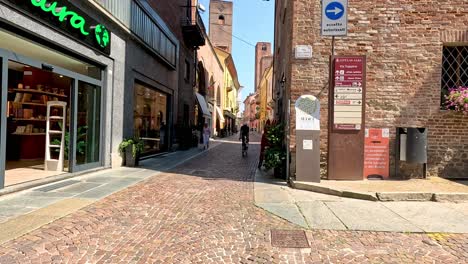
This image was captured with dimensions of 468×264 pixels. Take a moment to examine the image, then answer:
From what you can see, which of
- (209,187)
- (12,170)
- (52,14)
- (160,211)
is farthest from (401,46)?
(12,170)

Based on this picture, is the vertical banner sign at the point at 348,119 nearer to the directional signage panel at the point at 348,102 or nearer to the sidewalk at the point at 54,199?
the directional signage panel at the point at 348,102

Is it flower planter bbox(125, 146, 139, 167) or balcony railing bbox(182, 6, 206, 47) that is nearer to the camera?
flower planter bbox(125, 146, 139, 167)

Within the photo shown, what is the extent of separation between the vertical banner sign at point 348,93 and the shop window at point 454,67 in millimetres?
2165

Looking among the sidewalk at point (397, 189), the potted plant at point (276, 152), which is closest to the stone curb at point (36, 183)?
the potted plant at point (276, 152)

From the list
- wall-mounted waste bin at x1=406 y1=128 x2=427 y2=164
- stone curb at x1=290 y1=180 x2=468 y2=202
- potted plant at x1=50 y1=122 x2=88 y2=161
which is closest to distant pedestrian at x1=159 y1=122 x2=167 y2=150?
potted plant at x1=50 y1=122 x2=88 y2=161

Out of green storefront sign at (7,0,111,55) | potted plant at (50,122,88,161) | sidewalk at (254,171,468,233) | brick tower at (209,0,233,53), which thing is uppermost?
brick tower at (209,0,233,53)

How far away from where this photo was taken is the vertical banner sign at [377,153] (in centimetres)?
783

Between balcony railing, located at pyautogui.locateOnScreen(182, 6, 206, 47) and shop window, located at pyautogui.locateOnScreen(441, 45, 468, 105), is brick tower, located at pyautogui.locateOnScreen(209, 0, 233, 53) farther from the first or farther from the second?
shop window, located at pyautogui.locateOnScreen(441, 45, 468, 105)

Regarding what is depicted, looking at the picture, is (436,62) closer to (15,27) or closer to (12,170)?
(15,27)

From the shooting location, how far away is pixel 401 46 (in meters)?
7.76

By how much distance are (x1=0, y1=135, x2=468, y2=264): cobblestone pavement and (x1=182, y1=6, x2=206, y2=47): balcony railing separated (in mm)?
13909

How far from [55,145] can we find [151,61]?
547cm

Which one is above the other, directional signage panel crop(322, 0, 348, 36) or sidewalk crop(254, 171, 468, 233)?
directional signage panel crop(322, 0, 348, 36)

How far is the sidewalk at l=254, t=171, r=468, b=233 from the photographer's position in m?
4.70
